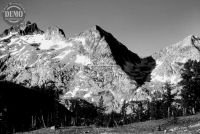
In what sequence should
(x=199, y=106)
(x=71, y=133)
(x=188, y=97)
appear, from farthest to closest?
(x=199, y=106)
(x=188, y=97)
(x=71, y=133)

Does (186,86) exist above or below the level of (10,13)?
below

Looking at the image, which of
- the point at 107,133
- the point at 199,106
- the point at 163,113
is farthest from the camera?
the point at 163,113

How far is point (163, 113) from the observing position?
174 meters

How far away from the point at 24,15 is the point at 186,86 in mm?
48138

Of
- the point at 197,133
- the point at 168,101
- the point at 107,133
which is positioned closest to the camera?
the point at 197,133

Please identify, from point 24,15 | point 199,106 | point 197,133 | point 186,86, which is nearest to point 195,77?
point 186,86

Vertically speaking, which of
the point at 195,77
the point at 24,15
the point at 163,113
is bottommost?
the point at 163,113

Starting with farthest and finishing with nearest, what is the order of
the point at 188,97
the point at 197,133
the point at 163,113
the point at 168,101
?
1. the point at 163,113
2. the point at 168,101
3. the point at 188,97
4. the point at 197,133

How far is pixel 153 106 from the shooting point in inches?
7274

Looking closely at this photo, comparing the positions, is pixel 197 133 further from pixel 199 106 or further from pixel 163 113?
pixel 163 113

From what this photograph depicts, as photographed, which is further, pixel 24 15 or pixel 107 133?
pixel 24 15

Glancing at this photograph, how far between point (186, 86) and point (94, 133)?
5307 centimetres

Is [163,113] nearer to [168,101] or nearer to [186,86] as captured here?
[168,101]

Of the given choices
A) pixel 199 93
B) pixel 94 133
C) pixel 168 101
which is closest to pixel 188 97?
pixel 199 93
